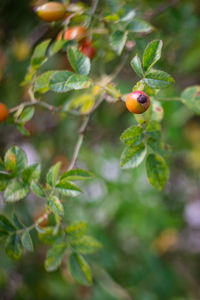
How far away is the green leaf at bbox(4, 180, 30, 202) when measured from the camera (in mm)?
637

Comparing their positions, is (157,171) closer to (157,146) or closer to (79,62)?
(157,146)

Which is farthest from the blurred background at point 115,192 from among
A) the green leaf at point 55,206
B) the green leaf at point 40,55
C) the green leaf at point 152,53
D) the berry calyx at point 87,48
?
the green leaf at point 55,206

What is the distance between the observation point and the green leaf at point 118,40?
69 centimetres

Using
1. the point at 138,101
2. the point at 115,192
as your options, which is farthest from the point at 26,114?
the point at 115,192

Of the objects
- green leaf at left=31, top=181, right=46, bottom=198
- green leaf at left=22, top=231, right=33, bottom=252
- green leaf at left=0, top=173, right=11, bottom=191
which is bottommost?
green leaf at left=22, top=231, right=33, bottom=252

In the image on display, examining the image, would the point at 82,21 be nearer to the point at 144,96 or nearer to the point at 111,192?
the point at 144,96

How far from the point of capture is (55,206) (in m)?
0.58

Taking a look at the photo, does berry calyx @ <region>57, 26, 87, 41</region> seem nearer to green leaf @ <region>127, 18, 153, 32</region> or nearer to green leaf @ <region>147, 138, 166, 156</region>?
green leaf @ <region>127, 18, 153, 32</region>

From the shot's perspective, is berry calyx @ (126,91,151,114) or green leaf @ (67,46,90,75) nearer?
berry calyx @ (126,91,151,114)

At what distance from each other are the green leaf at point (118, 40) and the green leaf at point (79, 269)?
0.44 m

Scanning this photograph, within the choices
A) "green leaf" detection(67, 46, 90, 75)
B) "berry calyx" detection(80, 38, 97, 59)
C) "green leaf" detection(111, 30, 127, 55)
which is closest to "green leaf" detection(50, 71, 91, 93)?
"green leaf" detection(67, 46, 90, 75)

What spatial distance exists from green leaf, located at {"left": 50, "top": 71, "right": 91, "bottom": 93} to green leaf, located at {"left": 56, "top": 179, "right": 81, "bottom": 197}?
172 mm

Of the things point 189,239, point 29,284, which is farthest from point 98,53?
point 189,239

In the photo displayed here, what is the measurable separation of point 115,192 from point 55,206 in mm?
1149
